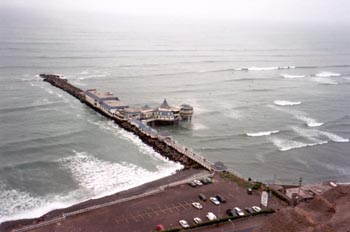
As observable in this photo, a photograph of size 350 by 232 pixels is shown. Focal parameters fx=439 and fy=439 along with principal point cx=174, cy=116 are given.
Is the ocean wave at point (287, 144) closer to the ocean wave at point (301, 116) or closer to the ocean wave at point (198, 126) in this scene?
the ocean wave at point (301, 116)

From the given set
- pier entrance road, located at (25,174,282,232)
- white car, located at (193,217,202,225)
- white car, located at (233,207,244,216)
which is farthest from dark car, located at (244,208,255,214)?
white car, located at (193,217,202,225)

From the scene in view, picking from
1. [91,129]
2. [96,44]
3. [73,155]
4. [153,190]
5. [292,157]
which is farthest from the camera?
[96,44]

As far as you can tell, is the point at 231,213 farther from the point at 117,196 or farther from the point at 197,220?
the point at 117,196

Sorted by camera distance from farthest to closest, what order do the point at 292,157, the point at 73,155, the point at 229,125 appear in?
the point at 229,125 < the point at 292,157 < the point at 73,155

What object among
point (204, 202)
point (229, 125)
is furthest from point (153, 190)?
point (229, 125)

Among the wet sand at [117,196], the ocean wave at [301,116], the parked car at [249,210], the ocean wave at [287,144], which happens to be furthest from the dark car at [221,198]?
the ocean wave at [301,116]

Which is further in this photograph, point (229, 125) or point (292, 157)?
point (229, 125)

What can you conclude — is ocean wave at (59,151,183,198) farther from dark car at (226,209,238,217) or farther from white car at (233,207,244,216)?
white car at (233,207,244,216)

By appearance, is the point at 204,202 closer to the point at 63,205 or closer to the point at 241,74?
the point at 63,205
